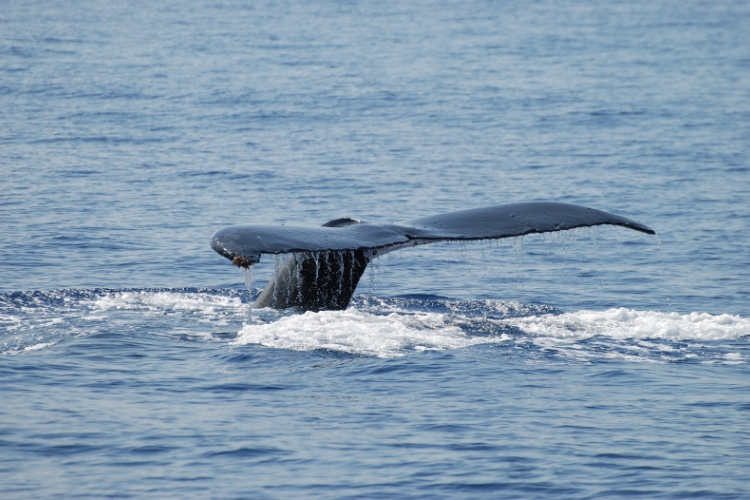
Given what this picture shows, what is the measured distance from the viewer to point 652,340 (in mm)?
10422

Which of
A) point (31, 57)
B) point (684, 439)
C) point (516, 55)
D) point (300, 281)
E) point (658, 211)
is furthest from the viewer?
point (516, 55)

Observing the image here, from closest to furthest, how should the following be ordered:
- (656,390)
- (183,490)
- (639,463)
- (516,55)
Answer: (183,490), (639,463), (656,390), (516,55)

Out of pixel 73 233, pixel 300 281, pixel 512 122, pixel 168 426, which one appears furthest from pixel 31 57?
pixel 168 426

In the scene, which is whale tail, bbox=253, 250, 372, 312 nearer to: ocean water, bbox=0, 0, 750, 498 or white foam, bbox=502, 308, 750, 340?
ocean water, bbox=0, 0, 750, 498

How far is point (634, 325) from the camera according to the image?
10883mm

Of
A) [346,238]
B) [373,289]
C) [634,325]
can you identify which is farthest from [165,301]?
[634,325]

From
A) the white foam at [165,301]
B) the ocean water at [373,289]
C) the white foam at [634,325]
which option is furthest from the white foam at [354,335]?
the white foam at [165,301]

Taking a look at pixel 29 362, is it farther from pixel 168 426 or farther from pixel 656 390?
pixel 656 390

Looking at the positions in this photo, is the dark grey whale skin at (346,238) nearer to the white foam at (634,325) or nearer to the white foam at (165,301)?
the white foam at (165,301)

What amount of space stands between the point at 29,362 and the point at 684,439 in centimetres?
496

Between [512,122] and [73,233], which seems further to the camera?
[512,122]

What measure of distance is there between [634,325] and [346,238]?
3.53 meters

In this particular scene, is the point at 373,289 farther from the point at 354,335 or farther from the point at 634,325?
the point at 634,325

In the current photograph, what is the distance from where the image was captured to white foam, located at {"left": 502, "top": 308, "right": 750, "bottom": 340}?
34.7ft
